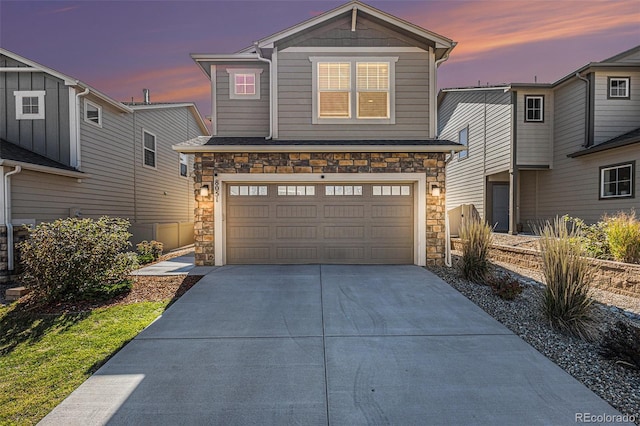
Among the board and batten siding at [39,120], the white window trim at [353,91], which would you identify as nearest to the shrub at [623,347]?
the white window trim at [353,91]

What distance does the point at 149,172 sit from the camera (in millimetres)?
12844

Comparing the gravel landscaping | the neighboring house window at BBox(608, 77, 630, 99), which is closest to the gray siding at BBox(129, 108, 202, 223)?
the gravel landscaping

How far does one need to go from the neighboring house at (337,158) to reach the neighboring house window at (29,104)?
16.1 ft

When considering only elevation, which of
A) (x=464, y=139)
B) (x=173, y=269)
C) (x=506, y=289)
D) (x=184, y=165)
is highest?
(x=464, y=139)

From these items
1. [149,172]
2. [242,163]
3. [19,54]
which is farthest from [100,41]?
[242,163]

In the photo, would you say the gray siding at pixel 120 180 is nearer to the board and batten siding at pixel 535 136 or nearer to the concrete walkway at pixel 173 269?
the concrete walkway at pixel 173 269

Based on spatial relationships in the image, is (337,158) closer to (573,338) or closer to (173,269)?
(173,269)

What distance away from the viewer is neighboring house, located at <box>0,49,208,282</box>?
26.0 ft

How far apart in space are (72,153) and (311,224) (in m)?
7.26

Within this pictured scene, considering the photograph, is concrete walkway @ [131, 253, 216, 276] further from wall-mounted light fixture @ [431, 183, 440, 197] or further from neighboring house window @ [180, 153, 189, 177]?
neighboring house window @ [180, 153, 189, 177]

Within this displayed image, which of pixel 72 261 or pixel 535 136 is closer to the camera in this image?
pixel 72 261

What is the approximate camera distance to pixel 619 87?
1077 cm

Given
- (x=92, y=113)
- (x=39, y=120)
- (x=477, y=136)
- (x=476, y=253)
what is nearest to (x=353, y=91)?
(x=476, y=253)

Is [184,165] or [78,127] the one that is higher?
[78,127]
